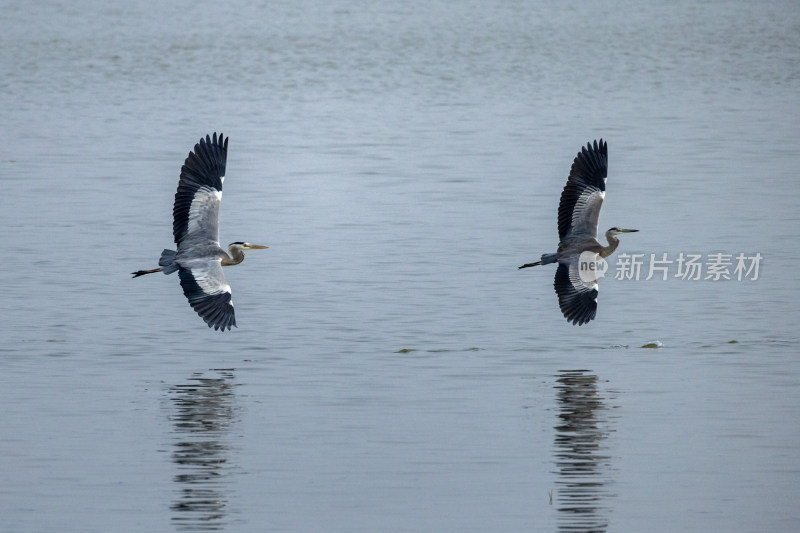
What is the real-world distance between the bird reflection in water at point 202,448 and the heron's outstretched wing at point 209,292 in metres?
0.88

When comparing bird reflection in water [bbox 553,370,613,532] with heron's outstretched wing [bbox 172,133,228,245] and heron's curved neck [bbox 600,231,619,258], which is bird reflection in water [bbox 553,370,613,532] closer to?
heron's curved neck [bbox 600,231,619,258]

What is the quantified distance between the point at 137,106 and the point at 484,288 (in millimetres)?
22685

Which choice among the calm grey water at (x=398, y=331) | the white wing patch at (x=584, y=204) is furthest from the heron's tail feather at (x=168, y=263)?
the white wing patch at (x=584, y=204)

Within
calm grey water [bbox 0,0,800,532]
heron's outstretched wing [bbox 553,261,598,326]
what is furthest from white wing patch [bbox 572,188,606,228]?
calm grey water [bbox 0,0,800,532]

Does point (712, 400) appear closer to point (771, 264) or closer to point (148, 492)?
point (148, 492)

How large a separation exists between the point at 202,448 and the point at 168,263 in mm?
4287

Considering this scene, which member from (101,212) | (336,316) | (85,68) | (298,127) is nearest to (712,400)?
(336,316)

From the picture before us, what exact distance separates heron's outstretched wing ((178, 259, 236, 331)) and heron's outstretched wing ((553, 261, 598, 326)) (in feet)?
10.5

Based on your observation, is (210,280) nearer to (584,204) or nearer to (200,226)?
(200,226)

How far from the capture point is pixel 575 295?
1688 centimetres

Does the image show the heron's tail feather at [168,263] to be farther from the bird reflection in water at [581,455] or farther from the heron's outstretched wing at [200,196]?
the bird reflection in water at [581,455]

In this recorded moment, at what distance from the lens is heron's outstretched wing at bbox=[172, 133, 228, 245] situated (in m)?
17.1

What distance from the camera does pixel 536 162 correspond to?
2955 centimetres

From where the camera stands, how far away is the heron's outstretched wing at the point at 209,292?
15.9 m
